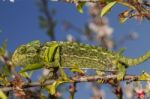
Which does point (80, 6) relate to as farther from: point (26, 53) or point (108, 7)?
point (26, 53)

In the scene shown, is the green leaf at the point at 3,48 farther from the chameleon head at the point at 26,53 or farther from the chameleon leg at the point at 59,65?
the chameleon leg at the point at 59,65

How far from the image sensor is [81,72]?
1527 millimetres

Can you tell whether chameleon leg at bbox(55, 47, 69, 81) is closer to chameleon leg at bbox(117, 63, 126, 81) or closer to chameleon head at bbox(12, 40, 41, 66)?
chameleon head at bbox(12, 40, 41, 66)

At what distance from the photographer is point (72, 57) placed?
1.44m

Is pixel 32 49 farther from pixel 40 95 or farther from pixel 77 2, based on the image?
pixel 77 2

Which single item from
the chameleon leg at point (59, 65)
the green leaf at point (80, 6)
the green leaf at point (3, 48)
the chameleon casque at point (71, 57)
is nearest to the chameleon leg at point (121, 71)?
the chameleon casque at point (71, 57)

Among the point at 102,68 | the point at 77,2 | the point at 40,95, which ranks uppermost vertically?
the point at 77,2

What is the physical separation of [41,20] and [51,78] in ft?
10.9

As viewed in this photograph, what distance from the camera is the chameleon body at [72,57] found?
4.60 ft

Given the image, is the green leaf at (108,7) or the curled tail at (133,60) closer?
the curled tail at (133,60)

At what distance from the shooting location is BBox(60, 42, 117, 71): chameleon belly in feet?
4.60

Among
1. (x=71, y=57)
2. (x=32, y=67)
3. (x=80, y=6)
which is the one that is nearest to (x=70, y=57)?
(x=71, y=57)

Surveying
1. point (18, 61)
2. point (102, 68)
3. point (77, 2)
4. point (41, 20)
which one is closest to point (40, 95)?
point (18, 61)

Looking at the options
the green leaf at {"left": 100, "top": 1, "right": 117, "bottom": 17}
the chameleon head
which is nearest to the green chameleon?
the chameleon head
